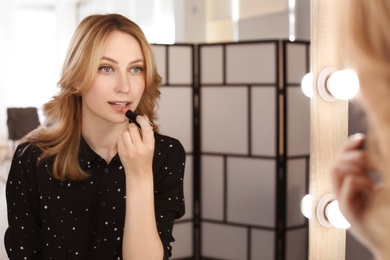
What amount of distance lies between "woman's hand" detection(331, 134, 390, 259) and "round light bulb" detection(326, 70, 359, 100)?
12.7 inches

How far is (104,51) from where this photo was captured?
542 millimetres

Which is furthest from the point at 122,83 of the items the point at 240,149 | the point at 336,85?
the point at 240,149

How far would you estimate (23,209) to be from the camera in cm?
64

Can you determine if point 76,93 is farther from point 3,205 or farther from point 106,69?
point 3,205

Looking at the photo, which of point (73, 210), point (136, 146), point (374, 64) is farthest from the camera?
point (73, 210)

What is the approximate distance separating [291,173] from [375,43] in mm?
982

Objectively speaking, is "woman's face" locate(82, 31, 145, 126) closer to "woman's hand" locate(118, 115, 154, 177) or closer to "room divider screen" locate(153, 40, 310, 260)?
"woman's hand" locate(118, 115, 154, 177)

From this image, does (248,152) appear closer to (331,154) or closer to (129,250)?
(331,154)

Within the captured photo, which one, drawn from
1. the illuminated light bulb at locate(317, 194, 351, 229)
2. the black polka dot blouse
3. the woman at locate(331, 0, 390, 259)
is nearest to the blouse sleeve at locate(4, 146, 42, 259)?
the black polka dot blouse

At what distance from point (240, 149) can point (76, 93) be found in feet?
2.61

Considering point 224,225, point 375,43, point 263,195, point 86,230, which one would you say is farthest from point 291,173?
point 375,43

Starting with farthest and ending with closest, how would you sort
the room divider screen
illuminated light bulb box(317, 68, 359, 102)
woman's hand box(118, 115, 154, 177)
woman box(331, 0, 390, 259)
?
the room divider screen → illuminated light bulb box(317, 68, 359, 102) → woman's hand box(118, 115, 154, 177) → woman box(331, 0, 390, 259)

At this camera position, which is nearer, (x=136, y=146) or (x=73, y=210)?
(x=136, y=146)

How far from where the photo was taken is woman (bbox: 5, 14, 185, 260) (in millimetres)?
554
